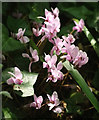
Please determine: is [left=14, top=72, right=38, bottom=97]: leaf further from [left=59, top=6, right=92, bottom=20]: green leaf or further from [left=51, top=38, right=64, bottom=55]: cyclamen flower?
[left=59, top=6, right=92, bottom=20]: green leaf

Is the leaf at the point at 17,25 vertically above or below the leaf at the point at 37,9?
below

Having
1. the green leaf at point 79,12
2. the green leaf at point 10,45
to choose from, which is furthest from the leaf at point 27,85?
the green leaf at point 79,12

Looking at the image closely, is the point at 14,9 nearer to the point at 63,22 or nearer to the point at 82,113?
the point at 63,22

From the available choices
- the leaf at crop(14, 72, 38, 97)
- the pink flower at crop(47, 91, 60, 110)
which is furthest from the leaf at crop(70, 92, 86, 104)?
the leaf at crop(14, 72, 38, 97)

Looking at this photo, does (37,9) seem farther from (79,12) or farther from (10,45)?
(10,45)

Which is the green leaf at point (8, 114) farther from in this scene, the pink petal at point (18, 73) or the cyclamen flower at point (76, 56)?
the cyclamen flower at point (76, 56)

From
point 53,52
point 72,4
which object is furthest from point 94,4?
point 53,52

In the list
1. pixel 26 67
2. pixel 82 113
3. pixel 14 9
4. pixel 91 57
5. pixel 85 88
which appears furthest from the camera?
pixel 14 9

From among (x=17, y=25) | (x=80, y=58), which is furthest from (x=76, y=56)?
(x=17, y=25)
